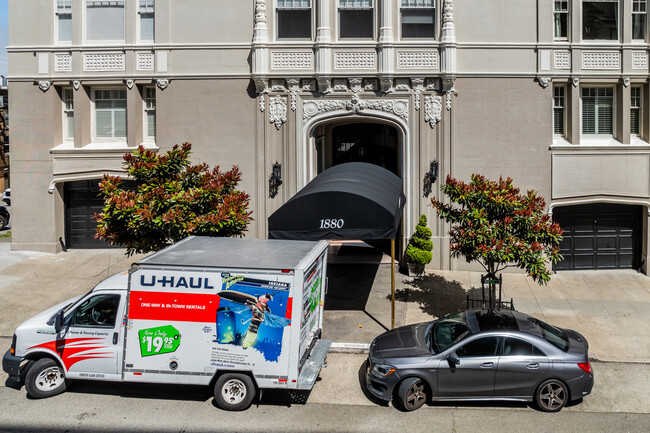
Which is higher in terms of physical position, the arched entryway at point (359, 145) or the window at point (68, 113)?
the window at point (68, 113)

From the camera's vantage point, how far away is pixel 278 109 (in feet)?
59.4

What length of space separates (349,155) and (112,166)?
27.4 feet

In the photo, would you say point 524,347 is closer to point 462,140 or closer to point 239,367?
point 239,367

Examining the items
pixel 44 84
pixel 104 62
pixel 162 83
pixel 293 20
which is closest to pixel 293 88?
pixel 293 20

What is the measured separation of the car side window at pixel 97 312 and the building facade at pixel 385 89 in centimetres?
917

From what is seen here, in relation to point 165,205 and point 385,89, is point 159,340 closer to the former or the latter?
point 165,205

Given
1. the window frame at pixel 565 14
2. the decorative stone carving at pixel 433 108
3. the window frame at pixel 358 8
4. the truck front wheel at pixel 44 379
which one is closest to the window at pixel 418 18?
the window frame at pixel 358 8

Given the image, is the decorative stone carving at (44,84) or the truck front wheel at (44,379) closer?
the truck front wheel at (44,379)

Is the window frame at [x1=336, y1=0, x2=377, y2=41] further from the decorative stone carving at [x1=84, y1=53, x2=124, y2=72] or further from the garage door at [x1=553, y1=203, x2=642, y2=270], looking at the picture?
the garage door at [x1=553, y1=203, x2=642, y2=270]

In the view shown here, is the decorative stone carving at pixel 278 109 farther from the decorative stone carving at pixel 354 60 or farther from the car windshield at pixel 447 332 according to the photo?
the car windshield at pixel 447 332

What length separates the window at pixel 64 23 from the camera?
61.9ft

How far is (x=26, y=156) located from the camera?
1908 cm

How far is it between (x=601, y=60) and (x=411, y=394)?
13.9m

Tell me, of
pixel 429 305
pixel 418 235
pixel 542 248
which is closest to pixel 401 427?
pixel 542 248
